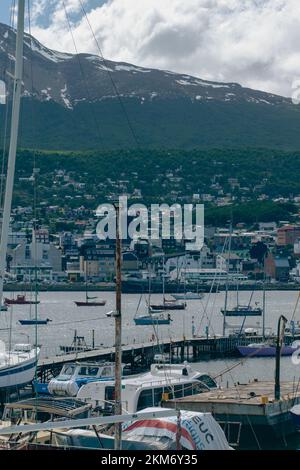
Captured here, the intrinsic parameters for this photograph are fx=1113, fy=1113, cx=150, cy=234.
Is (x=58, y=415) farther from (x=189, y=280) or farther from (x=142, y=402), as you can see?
(x=189, y=280)

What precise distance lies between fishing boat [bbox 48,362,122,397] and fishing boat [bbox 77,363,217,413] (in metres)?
2.16

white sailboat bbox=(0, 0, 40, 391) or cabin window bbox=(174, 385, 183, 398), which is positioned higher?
white sailboat bbox=(0, 0, 40, 391)

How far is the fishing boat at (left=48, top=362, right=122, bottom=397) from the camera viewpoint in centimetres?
3120

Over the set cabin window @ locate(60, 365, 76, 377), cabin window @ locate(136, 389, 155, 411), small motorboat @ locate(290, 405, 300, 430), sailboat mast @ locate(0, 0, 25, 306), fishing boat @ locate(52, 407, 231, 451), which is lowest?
small motorboat @ locate(290, 405, 300, 430)

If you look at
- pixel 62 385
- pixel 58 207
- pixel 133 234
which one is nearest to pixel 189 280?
pixel 133 234

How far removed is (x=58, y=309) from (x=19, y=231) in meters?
47.2

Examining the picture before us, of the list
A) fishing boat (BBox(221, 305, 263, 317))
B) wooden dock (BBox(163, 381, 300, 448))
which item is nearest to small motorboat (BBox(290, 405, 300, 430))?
wooden dock (BBox(163, 381, 300, 448))

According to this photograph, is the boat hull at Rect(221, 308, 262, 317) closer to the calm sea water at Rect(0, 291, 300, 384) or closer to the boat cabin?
the calm sea water at Rect(0, 291, 300, 384)

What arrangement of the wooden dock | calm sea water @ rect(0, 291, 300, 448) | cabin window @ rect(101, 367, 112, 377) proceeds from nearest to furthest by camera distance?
the wooden dock, cabin window @ rect(101, 367, 112, 377), calm sea water @ rect(0, 291, 300, 448)

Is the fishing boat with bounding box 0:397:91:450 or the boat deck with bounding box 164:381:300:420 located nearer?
the fishing boat with bounding box 0:397:91:450

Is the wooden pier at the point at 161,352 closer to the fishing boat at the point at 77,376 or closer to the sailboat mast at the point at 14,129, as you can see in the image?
the fishing boat at the point at 77,376

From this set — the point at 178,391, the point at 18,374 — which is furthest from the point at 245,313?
the point at 178,391
